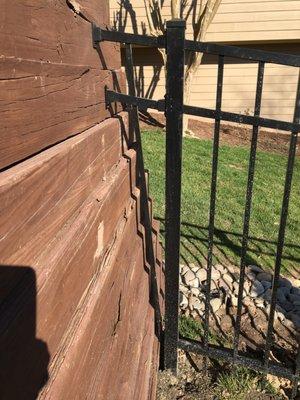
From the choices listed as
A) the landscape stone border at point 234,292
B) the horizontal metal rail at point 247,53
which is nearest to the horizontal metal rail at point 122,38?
the horizontal metal rail at point 247,53

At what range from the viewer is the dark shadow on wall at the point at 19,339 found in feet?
2.93

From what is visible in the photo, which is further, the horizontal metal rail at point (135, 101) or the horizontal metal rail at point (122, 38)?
the horizontal metal rail at point (135, 101)

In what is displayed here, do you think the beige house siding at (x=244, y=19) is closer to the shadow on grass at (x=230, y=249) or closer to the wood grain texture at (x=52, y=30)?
the shadow on grass at (x=230, y=249)

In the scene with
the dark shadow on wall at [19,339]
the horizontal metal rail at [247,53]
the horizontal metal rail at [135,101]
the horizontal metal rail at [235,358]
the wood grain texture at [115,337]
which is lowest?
the horizontal metal rail at [235,358]

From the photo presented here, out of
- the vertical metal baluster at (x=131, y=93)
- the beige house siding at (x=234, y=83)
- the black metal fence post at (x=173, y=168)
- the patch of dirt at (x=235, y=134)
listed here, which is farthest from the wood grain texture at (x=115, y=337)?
the beige house siding at (x=234, y=83)

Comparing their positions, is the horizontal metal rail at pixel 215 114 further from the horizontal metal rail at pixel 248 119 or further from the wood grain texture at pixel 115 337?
the wood grain texture at pixel 115 337

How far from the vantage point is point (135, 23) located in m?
11.0

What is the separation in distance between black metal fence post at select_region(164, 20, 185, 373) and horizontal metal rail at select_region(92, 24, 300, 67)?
0.20ft

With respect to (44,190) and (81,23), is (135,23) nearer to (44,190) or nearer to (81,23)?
(81,23)

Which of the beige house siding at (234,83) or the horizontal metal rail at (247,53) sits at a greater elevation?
the horizontal metal rail at (247,53)

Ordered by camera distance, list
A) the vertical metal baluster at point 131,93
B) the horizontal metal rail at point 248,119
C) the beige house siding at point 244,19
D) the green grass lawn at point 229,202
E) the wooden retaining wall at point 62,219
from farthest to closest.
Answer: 1. the beige house siding at point 244,19
2. the green grass lawn at point 229,202
3. the vertical metal baluster at point 131,93
4. the horizontal metal rail at point 248,119
5. the wooden retaining wall at point 62,219

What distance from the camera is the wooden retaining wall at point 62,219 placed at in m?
1.00

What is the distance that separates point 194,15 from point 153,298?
9.75 meters

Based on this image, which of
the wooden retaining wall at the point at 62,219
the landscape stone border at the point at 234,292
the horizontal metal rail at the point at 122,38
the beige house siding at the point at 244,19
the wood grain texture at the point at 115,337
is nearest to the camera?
the wooden retaining wall at the point at 62,219
